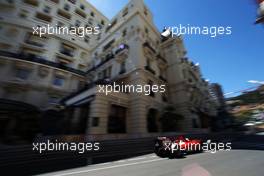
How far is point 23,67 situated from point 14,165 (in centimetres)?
1870

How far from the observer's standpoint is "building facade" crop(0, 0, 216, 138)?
17.7 meters

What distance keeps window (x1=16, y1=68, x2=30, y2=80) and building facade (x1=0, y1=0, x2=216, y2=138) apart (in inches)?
4.7

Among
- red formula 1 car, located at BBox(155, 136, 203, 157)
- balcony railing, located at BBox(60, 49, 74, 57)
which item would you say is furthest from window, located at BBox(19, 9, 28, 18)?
red formula 1 car, located at BBox(155, 136, 203, 157)

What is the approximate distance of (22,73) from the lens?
22609 mm

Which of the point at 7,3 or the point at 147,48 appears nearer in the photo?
the point at 147,48

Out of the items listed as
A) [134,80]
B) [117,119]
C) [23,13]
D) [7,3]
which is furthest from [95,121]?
[7,3]

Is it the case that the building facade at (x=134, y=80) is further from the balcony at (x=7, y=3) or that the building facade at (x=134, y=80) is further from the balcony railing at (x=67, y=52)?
the balcony at (x=7, y=3)

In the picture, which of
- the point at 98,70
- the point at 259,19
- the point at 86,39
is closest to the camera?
the point at 259,19

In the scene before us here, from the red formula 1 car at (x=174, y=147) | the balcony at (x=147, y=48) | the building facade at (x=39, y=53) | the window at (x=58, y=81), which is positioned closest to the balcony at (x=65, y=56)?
the building facade at (x=39, y=53)

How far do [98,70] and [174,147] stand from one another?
810 inches

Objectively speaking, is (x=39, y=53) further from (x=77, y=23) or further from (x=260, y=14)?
(x=260, y=14)

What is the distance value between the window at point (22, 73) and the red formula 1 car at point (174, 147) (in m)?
21.0

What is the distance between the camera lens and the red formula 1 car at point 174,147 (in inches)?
385

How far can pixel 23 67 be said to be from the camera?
22.6 metres
